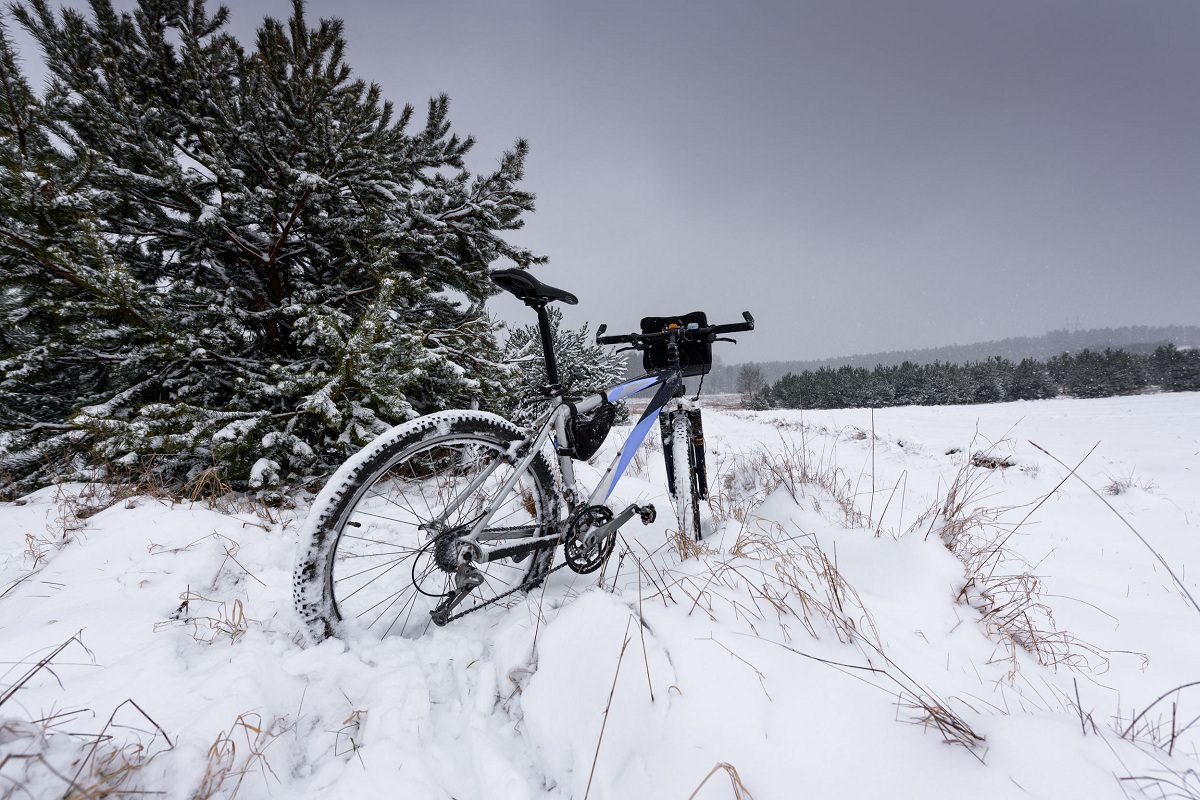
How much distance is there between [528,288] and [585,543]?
1.23 meters

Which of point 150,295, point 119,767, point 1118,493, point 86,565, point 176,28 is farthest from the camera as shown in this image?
Result: point 1118,493

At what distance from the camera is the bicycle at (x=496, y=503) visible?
1445 mm

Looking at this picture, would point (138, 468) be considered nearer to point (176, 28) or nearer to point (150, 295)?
point (150, 295)

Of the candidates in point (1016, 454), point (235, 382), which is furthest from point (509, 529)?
point (1016, 454)

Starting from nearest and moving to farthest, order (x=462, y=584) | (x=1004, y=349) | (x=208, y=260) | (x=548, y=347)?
(x=462, y=584)
(x=548, y=347)
(x=208, y=260)
(x=1004, y=349)

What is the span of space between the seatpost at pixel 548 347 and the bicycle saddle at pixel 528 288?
36 millimetres

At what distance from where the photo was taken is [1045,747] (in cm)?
80

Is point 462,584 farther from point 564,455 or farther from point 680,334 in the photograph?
point 680,334

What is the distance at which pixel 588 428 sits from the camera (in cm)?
216

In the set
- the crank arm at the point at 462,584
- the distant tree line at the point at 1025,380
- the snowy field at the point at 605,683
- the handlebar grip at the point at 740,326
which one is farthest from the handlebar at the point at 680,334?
the distant tree line at the point at 1025,380

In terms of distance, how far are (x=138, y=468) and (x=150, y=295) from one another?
1204 mm

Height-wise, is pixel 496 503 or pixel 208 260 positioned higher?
pixel 208 260

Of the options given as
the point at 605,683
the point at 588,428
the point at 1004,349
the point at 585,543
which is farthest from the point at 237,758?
the point at 1004,349

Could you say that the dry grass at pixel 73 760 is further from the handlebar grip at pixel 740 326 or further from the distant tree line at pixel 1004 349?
the distant tree line at pixel 1004 349
